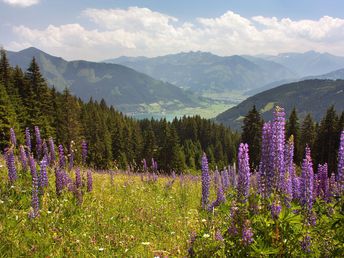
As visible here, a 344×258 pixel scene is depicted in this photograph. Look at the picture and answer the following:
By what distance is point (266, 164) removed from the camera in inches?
197

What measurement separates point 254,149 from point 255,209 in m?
54.9

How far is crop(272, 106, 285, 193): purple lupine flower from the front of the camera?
4.84 meters

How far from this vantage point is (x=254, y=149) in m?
58.0

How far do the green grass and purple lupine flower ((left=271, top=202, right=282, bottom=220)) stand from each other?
7.78ft

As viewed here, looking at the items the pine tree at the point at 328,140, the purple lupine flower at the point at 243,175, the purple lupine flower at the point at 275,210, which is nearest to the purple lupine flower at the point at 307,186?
the purple lupine flower at the point at 243,175

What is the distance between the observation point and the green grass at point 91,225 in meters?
6.20

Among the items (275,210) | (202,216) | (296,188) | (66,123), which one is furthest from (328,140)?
(275,210)

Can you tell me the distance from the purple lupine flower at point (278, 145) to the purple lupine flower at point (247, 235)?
801 mm

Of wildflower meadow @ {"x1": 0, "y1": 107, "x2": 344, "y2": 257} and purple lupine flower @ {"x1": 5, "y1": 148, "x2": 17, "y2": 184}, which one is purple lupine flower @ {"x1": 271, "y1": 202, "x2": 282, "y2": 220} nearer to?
wildflower meadow @ {"x1": 0, "y1": 107, "x2": 344, "y2": 257}

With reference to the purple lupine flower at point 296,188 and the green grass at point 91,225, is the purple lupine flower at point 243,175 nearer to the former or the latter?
the purple lupine flower at point 296,188

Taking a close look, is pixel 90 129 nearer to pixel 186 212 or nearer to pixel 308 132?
pixel 308 132

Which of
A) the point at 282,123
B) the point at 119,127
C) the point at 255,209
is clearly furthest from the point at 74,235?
the point at 119,127

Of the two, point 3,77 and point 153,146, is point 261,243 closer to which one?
point 3,77

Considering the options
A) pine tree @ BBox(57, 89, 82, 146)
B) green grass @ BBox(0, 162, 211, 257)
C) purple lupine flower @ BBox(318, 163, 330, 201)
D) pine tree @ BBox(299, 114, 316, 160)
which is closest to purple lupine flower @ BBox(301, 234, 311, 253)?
green grass @ BBox(0, 162, 211, 257)
